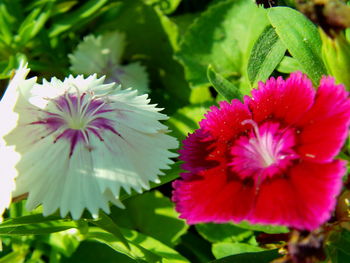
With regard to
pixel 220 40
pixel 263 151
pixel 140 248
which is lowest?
pixel 140 248

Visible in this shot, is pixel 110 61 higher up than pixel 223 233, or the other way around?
pixel 110 61

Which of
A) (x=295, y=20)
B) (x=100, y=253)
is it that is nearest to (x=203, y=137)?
(x=295, y=20)

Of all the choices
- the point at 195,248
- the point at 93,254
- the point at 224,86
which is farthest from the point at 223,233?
the point at 224,86

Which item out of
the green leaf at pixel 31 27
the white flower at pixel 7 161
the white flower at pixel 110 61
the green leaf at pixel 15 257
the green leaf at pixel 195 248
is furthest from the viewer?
the white flower at pixel 110 61

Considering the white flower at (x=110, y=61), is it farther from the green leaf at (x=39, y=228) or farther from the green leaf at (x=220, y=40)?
the green leaf at (x=39, y=228)

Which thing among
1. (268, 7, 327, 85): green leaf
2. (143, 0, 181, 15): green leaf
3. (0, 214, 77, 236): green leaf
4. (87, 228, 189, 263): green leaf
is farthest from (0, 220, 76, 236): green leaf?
(143, 0, 181, 15): green leaf

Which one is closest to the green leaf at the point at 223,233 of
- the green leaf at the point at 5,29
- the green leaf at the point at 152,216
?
the green leaf at the point at 152,216

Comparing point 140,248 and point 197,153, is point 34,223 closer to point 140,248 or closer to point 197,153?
point 140,248
